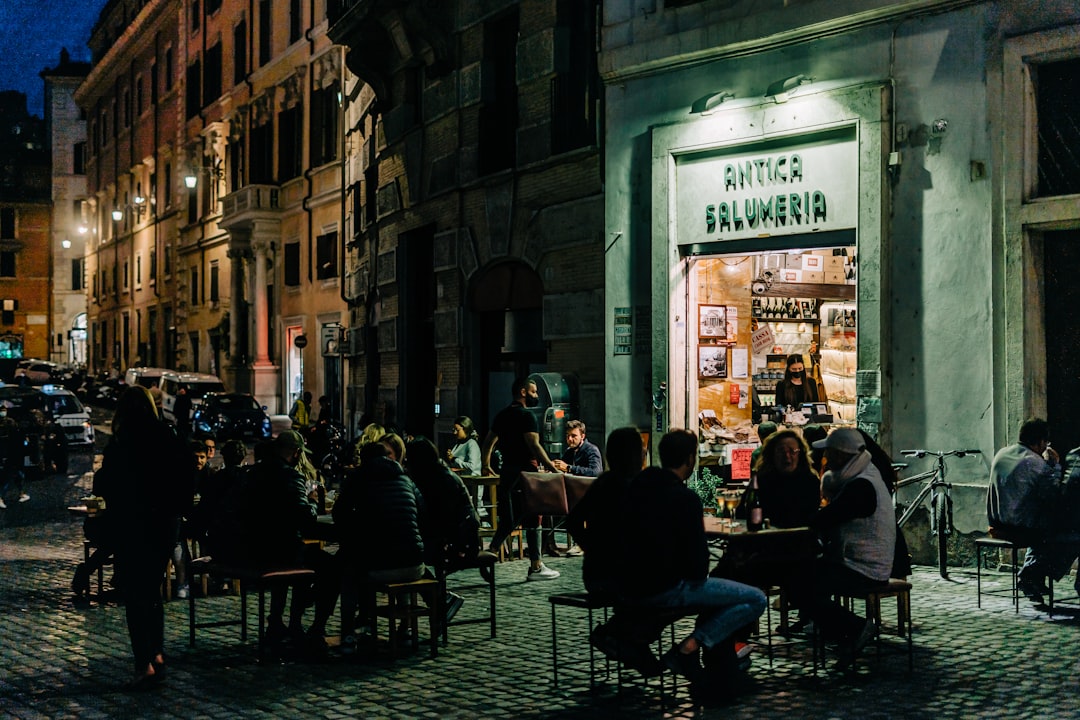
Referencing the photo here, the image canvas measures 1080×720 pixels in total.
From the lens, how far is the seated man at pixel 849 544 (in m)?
8.09

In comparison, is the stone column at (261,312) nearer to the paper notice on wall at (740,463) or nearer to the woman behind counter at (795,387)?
the woman behind counter at (795,387)

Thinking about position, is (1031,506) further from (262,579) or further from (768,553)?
(262,579)

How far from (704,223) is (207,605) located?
23.9 feet

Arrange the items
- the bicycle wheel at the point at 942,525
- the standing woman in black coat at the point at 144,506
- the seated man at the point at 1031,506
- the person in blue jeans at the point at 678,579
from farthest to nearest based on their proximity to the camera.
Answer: the bicycle wheel at the point at 942,525
the seated man at the point at 1031,506
the standing woman in black coat at the point at 144,506
the person in blue jeans at the point at 678,579

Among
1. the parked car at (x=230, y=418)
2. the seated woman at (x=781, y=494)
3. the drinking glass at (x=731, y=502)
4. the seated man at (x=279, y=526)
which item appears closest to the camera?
the seated woman at (x=781, y=494)

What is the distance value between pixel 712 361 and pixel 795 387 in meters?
1.00

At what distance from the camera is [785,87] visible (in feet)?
47.0

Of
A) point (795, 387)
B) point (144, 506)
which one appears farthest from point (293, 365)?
point (144, 506)

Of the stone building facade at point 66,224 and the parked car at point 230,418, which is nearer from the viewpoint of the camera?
the parked car at point 230,418

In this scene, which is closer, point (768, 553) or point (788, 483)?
point (768, 553)

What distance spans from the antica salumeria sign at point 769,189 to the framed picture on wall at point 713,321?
0.87 metres

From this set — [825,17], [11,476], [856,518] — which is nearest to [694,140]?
[825,17]

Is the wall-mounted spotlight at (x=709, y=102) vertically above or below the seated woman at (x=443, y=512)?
above

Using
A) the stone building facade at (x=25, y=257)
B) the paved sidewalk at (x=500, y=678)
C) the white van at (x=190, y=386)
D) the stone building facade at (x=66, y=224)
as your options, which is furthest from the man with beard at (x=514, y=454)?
the stone building facade at (x=25, y=257)
